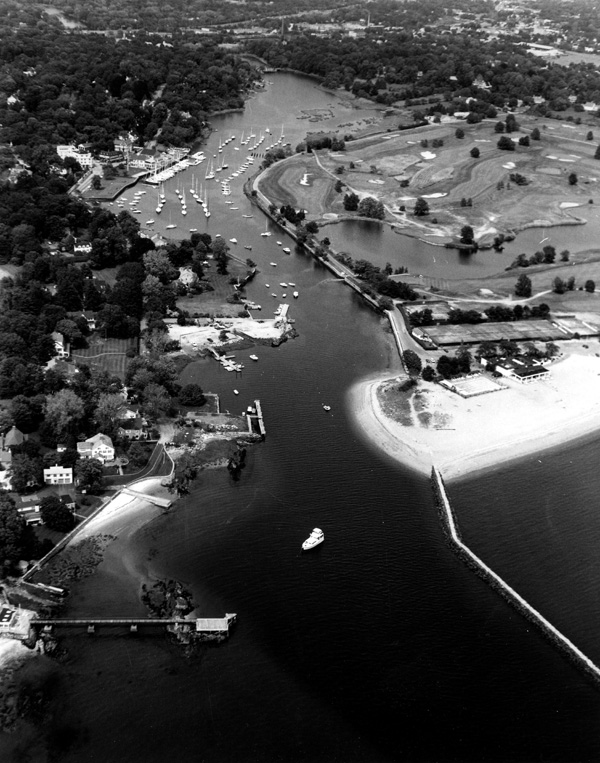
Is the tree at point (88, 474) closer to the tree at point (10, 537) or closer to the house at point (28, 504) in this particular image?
the house at point (28, 504)

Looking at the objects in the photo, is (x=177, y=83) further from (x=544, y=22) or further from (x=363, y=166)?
(x=544, y=22)

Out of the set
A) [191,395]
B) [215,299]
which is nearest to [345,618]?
[191,395]

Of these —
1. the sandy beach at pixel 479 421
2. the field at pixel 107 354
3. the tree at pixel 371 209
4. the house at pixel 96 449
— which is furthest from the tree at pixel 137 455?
the tree at pixel 371 209

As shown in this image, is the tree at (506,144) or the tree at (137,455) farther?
the tree at (506,144)

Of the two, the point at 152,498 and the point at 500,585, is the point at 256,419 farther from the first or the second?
the point at 500,585

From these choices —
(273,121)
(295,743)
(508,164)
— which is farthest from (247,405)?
(273,121)
